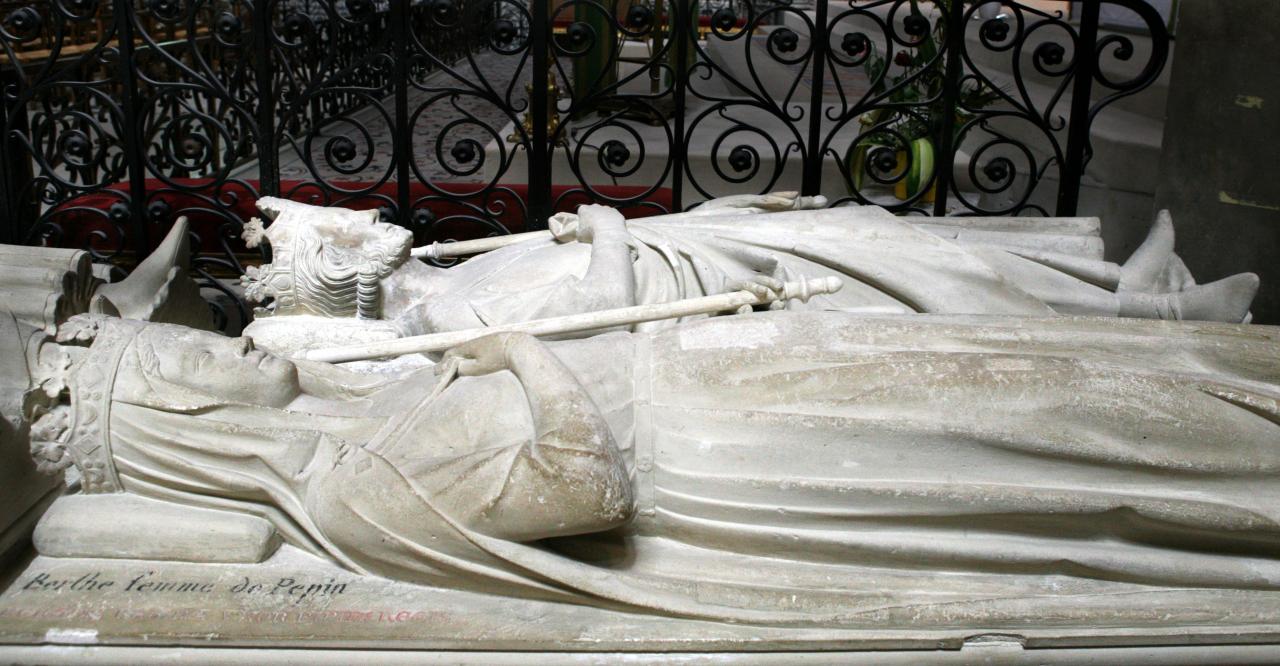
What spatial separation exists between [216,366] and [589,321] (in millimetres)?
807

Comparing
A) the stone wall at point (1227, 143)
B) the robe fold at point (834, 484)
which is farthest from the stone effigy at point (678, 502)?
the stone wall at point (1227, 143)

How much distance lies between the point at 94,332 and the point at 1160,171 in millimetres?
3770

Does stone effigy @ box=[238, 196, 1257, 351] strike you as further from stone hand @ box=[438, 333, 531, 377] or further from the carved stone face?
the carved stone face

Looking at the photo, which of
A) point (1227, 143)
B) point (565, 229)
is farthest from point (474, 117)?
point (1227, 143)

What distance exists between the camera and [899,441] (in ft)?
6.89

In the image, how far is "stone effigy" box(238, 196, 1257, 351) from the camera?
8.89ft

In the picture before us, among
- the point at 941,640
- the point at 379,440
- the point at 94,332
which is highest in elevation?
the point at 94,332

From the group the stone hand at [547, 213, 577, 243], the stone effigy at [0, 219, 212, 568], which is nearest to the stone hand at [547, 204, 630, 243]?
the stone hand at [547, 213, 577, 243]

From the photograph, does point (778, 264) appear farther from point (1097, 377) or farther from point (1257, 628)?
point (1257, 628)

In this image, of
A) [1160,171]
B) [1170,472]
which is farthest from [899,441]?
[1160,171]

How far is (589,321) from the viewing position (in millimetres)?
2482

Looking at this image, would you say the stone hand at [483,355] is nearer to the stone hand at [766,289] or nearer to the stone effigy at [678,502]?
the stone effigy at [678,502]

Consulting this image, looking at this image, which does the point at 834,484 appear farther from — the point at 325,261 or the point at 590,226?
the point at 325,261

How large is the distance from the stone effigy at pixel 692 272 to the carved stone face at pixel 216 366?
0.45m
